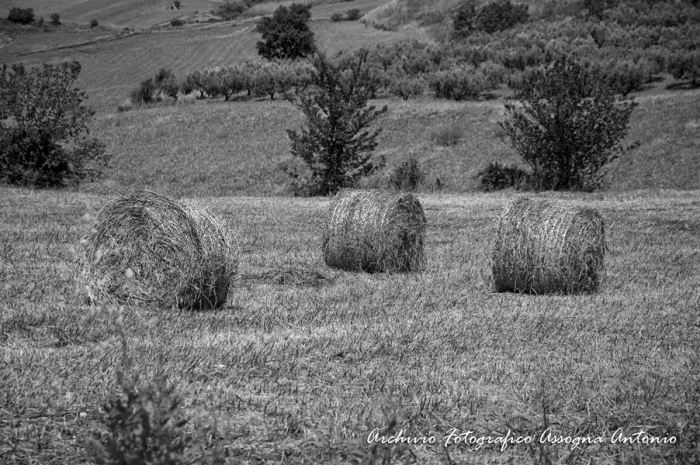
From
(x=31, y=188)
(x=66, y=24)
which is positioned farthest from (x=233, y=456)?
(x=66, y=24)

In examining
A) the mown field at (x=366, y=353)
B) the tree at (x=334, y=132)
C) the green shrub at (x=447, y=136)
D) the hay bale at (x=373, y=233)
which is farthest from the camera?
the green shrub at (x=447, y=136)

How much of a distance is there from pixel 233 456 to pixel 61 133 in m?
25.9

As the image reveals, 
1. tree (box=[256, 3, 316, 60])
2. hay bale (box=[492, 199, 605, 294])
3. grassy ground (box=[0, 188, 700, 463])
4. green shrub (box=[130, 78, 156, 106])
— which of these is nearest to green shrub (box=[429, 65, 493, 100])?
green shrub (box=[130, 78, 156, 106])

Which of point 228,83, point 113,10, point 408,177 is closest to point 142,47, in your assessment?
point 228,83

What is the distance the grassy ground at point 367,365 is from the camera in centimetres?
512

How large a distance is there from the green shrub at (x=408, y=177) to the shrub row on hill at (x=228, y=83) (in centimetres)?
2314

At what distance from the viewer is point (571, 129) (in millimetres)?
28312

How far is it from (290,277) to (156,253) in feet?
8.54

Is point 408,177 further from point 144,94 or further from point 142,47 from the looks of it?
point 142,47

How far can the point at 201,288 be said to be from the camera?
9352mm

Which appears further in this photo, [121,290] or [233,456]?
[121,290]

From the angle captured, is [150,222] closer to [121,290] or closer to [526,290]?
[121,290]

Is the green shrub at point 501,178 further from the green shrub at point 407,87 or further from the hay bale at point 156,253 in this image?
the hay bale at point 156,253

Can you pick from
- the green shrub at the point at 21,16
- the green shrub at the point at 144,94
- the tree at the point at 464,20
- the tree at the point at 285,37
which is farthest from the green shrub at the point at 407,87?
the green shrub at the point at 21,16
